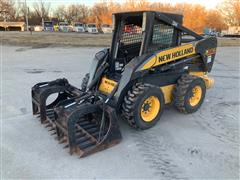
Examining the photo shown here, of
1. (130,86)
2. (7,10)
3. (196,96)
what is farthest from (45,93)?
(7,10)

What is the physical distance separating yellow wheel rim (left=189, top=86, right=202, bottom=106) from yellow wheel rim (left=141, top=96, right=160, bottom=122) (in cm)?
99

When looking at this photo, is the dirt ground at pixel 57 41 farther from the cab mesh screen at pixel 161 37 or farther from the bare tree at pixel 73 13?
the bare tree at pixel 73 13

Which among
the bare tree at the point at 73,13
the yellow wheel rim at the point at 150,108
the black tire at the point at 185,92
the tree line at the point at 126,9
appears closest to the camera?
the yellow wheel rim at the point at 150,108

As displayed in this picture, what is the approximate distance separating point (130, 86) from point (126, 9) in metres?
46.4

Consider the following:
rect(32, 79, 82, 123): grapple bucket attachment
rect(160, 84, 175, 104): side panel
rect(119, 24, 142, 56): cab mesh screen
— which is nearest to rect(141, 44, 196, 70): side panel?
rect(160, 84, 175, 104): side panel

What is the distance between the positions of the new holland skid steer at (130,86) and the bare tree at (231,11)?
5758 centimetres

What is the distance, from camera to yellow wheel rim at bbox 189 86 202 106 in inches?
175

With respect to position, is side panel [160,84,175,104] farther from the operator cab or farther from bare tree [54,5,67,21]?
bare tree [54,5,67,21]

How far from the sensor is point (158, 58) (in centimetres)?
383

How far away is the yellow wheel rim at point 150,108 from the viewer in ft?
12.0

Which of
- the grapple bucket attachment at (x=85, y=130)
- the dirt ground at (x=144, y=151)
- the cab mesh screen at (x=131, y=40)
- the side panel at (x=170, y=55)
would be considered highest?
the cab mesh screen at (x=131, y=40)

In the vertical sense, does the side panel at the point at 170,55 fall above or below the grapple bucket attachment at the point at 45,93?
above

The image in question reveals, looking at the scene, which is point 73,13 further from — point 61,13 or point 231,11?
point 231,11

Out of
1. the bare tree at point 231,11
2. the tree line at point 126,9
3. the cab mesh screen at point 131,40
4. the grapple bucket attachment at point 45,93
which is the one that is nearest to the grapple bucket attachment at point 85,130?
the grapple bucket attachment at point 45,93
